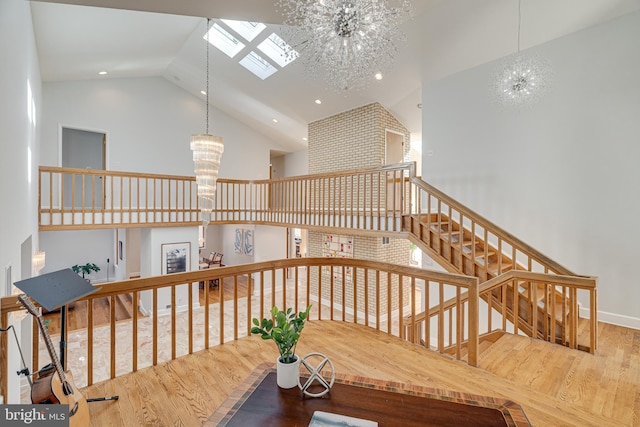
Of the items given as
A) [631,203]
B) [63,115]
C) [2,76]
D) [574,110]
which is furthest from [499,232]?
[63,115]

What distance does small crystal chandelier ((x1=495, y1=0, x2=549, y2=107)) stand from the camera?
161 inches

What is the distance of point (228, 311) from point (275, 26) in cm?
642

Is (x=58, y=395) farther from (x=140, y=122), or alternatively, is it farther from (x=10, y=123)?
(x=140, y=122)

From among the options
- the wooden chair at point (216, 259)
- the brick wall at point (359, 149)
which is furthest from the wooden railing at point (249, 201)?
the wooden chair at point (216, 259)

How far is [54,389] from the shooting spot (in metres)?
1.35

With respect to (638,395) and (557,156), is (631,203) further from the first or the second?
(638,395)

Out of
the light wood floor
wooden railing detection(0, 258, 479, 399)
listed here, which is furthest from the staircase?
wooden railing detection(0, 258, 479, 399)

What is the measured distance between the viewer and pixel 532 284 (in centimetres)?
333

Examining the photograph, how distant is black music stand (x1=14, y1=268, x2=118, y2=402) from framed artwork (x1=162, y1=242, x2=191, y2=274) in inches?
245

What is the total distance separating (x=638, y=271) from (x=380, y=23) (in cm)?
435

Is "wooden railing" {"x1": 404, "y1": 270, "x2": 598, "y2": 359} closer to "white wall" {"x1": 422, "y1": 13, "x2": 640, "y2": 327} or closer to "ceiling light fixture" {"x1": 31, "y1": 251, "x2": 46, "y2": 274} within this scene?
"white wall" {"x1": 422, "y1": 13, "x2": 640, "y2": 327}

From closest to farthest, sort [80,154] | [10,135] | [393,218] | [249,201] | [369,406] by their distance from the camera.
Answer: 1. [369,406]
2. [10,135]
3. [393,218]
4. [80,154]
5. [249,201]

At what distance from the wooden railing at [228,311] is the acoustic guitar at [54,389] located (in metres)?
0.64

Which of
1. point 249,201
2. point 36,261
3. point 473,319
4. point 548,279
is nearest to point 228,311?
point 249,201
